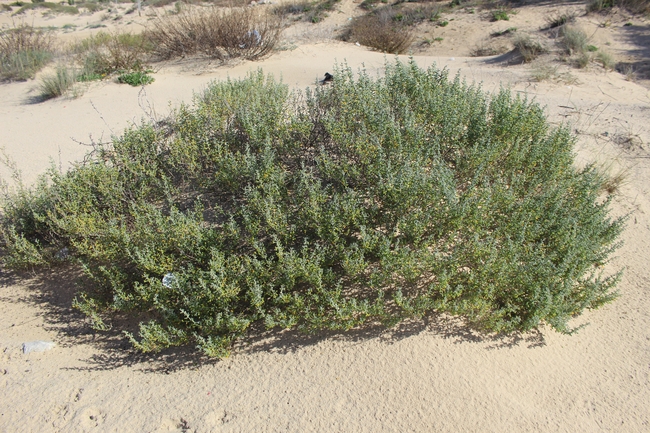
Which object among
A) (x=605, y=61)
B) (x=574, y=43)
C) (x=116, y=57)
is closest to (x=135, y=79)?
(x=116, y=57)

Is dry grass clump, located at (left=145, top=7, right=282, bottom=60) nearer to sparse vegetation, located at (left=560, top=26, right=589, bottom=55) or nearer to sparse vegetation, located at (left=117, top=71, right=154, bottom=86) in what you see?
sparse vegetation, located at (left=117, top=71, right=154, bottom=86)

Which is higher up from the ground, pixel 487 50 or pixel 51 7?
pixel 51 7

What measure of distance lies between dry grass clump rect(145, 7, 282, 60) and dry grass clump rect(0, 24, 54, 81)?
99.9 inches

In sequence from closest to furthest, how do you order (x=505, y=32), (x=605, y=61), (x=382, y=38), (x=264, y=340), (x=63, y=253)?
1. (x=264, y=340)
2. (x=63, y=253)
3. (x=605, y=61)
4. (x=382, y=38)
5. (x=505, y=32)

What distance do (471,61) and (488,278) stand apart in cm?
894

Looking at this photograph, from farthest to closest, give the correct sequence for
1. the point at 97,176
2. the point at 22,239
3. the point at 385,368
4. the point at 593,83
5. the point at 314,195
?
the point at 593,83, the point at 97,176, the point at 22,239, the point at 314,195, the point at 385,368

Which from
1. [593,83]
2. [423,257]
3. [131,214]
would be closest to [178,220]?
[131,214]

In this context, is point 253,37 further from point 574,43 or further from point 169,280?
point 169,280

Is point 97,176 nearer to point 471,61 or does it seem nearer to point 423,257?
point 423,257

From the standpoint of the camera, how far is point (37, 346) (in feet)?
11.9

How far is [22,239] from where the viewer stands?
4.20 metres

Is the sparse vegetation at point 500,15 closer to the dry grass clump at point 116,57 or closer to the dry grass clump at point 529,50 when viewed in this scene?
the dry grass clump at point 529,50

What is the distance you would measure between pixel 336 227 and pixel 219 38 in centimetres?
840

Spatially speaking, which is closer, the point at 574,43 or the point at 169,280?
the point at 169,280
